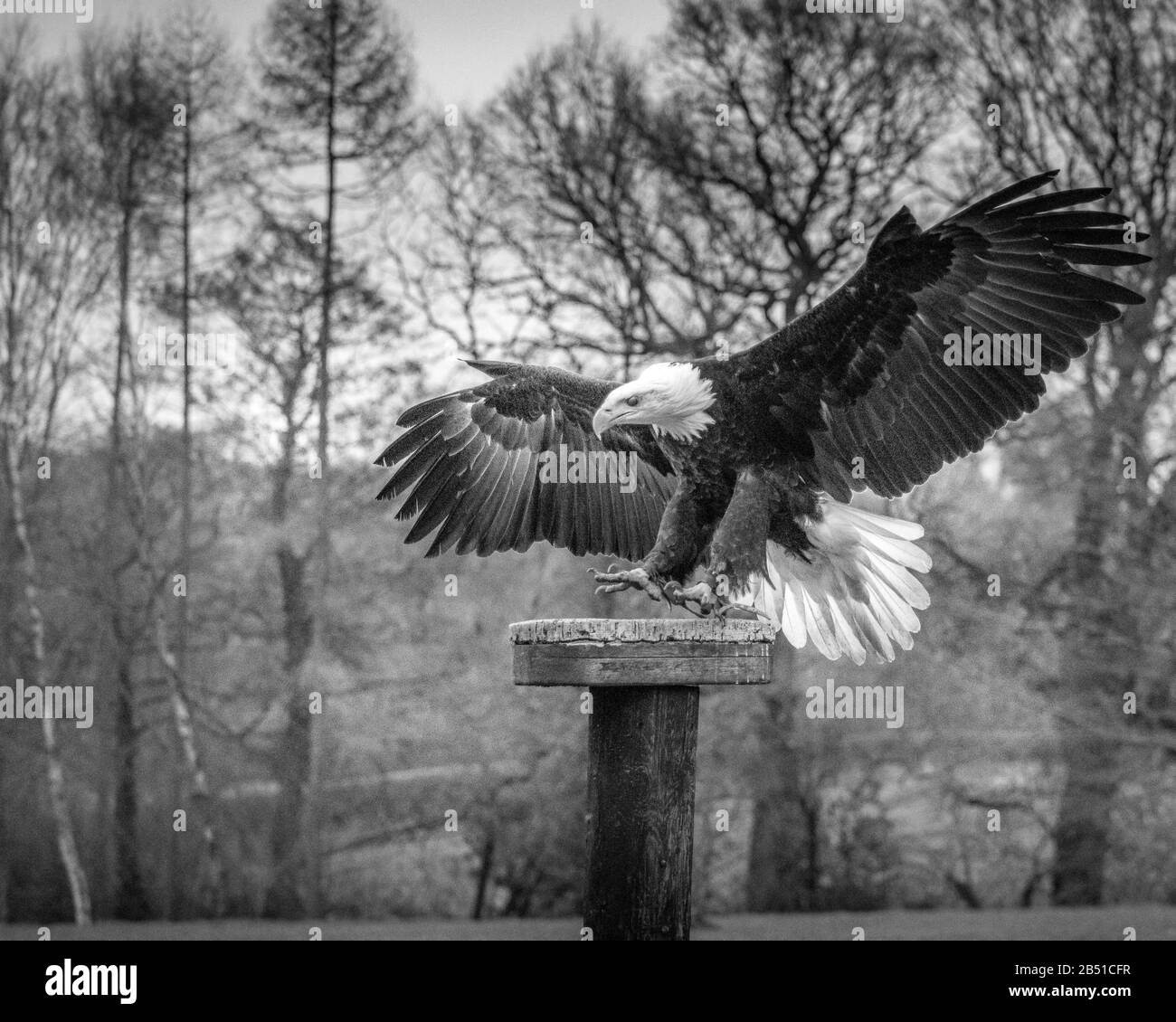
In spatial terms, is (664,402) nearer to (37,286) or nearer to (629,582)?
(629,582)

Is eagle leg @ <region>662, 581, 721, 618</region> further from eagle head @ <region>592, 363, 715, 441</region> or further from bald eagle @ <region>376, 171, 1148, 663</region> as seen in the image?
eagle head @ <region>592, 363, 715, 441</region>

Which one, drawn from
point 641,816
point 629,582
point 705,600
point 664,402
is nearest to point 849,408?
point 664,402

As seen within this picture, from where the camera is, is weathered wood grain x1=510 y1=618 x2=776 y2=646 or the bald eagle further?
the bald eagle

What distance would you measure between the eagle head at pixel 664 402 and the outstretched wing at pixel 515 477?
0.67 m

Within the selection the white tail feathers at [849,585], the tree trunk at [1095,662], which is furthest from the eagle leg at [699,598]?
the tree trunk at [1095,662]

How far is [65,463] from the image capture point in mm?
13250

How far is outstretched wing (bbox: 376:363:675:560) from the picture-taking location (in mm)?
5465

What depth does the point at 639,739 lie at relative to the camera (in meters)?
4.45

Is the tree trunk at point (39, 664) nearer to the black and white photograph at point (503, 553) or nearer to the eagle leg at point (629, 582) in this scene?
the black and white photograph at point (503, 553)

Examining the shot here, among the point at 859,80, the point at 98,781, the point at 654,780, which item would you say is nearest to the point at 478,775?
the point at 98,781

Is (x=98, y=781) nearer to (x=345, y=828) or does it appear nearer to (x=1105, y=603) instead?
(x=345, y=828)

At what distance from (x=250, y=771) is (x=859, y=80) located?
353 inches

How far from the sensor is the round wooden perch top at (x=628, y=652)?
436 cm

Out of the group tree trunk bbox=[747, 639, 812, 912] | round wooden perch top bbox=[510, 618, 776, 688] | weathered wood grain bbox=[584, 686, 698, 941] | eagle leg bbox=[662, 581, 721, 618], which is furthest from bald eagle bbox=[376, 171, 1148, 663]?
tree trunk bbox=[747, 639, 812, 912]
